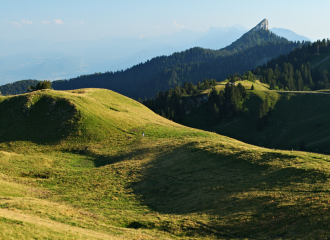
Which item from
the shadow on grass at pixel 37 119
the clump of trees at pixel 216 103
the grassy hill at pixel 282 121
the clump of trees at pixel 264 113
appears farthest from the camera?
the clump of trees at pixel 216 103

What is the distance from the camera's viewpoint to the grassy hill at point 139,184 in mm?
24281

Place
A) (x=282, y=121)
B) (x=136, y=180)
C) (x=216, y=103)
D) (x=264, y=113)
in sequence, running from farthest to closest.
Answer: (x=216, y=103) < (x=264, y=113) < (x=282, y=121) < (x=136, y=180)

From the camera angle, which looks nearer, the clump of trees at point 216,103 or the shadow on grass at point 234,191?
the shadow on grass at point 234,191

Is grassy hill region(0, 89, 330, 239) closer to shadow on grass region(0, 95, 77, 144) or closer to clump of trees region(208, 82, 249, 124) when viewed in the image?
shadow on grass region(0, 95, 77, 144)

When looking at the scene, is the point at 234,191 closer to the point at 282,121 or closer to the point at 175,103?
the point at 282,121

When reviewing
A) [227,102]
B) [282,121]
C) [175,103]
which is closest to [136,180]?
[282,121]

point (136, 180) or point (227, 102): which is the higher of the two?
point (227, 102)

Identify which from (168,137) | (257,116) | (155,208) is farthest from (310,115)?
(155,208)

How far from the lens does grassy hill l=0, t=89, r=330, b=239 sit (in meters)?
24.3

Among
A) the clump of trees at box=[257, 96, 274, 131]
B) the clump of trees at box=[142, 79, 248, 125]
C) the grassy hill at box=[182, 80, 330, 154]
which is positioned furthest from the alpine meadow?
the clump of trees at box=[142, 79, 248, 125]

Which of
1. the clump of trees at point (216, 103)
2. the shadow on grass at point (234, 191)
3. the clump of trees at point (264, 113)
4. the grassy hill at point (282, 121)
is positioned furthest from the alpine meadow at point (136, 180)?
the clump of trees at point (216, 103)

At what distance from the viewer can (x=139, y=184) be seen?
4212cm

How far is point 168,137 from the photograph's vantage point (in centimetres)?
6950

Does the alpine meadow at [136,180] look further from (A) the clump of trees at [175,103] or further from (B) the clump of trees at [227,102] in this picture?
(A) the clump of trees at [175,103]
